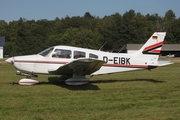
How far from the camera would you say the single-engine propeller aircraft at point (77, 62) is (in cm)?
1062

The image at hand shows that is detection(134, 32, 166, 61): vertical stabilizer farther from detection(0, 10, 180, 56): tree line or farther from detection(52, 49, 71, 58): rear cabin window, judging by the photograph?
detection(0, 10, 180, 56): tree line

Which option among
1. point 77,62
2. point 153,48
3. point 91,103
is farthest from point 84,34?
point 91,103

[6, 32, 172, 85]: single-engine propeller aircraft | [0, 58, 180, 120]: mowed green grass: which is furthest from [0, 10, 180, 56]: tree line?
[0, 58, 180, 120]: mowed green grass

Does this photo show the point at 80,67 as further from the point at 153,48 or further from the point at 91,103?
the point at 153,48

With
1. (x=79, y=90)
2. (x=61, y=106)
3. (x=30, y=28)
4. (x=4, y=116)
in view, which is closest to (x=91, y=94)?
(x=79, y=90)

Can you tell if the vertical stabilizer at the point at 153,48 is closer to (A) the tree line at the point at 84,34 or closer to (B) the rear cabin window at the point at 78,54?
(B) the rear cabin window at the point at 78,54

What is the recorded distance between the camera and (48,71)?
11.1 meters

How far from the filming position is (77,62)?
9617 mm

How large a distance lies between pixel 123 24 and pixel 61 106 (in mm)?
75119

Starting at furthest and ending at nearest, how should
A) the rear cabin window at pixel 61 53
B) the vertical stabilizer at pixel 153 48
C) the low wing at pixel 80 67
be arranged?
the vertical stabilizer at pixel 153 48 < the rear cabin window at pixel 61 53 < the low wing at pixel 80 67

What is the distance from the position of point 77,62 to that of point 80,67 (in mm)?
659

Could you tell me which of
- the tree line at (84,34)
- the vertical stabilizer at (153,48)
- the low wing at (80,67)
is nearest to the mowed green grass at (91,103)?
the low wing at (80,67)

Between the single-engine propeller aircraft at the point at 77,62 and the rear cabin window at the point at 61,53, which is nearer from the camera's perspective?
the single-engine propeller aircraft at the point at 77,62

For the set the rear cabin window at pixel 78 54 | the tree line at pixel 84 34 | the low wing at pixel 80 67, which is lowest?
the low wing at pixel 80 67
